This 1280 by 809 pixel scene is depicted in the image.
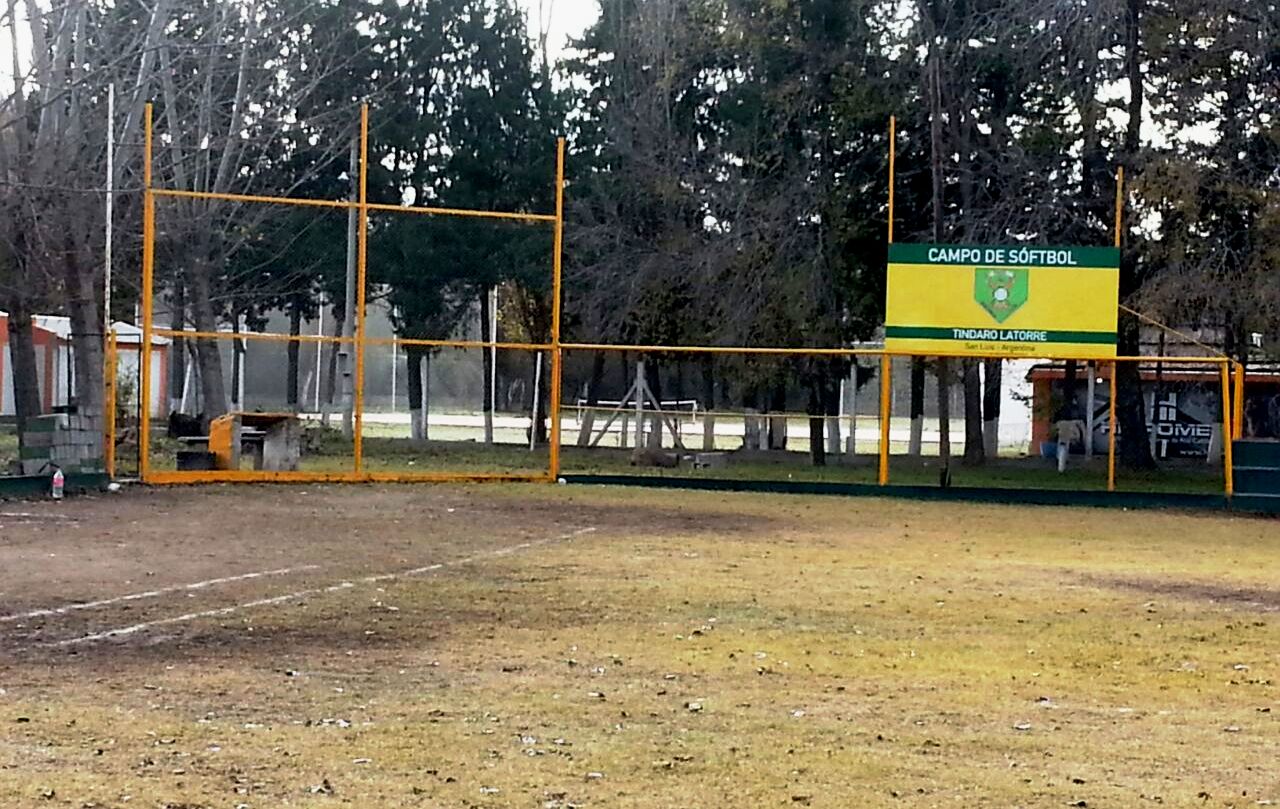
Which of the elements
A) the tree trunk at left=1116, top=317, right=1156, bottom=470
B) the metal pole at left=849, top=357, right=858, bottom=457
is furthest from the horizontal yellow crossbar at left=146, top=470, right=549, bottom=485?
the tree trunk at left=1116, top=317, right=1156, bottom=470

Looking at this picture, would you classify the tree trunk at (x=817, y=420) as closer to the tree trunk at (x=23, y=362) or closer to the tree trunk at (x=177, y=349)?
the tree trunk at (x=177, y=349)

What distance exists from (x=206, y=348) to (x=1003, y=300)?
45.2 ft

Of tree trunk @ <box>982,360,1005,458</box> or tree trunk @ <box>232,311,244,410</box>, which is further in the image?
tree trunk @ <box>232,311,244,410</box>

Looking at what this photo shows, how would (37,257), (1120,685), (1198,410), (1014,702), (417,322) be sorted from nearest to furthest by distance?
(1014,702) → (1120,685) → (37,257) → (417,322) → (1198,410)

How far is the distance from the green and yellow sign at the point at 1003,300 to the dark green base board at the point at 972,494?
Result: 193cm

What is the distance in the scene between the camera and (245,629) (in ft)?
33.2

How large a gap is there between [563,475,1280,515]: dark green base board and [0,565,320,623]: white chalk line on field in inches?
448

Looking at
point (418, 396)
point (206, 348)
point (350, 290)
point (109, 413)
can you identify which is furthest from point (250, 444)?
point (418, 396)

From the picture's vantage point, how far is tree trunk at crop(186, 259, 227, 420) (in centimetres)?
2917

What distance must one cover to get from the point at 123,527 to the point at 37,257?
873cm

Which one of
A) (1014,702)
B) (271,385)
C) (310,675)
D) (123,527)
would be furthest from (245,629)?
(271,385)

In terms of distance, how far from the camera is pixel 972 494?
23953 millimetres

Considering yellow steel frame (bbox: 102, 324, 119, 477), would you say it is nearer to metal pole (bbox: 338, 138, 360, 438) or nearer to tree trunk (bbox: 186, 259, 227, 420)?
tree trunk (bbox: 186, 259, 227, 420)

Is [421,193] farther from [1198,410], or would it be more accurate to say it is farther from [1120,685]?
[1120,685]
